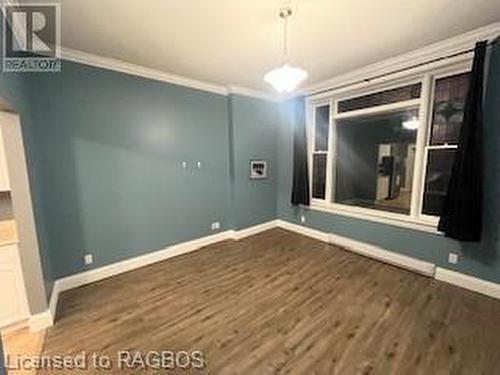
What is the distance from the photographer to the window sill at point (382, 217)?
310cm

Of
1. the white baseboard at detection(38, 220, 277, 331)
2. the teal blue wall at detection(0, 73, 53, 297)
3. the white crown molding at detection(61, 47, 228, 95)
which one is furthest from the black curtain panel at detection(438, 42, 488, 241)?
the teal blue wall at detection(0, 73, 53, 297)

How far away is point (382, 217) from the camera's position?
3541 millimetres

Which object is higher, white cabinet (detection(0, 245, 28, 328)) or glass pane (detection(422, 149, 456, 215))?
glass pane (detection(422, 149, 456, 215))

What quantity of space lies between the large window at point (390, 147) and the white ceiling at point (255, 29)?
0.63 m

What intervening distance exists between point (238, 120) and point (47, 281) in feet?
11.2

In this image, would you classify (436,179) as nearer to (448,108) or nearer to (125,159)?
(448,108)

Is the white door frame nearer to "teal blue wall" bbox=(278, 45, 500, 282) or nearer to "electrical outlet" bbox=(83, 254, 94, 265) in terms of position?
"electrical outlet" bbox=(83, 254, 94, 265)

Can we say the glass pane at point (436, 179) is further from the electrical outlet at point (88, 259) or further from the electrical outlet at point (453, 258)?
the electrical outlet at point (88, 259)

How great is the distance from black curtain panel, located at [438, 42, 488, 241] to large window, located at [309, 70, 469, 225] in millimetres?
264

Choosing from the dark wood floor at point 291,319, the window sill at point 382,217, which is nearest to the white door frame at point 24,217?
the dark wood floor at point 291,319

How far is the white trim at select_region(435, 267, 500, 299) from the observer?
103 inches

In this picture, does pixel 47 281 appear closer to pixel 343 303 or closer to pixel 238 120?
pixel 343 303

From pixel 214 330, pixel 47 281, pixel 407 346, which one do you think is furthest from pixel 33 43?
pixel 407 346

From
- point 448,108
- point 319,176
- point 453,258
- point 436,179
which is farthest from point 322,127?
point 453,258
